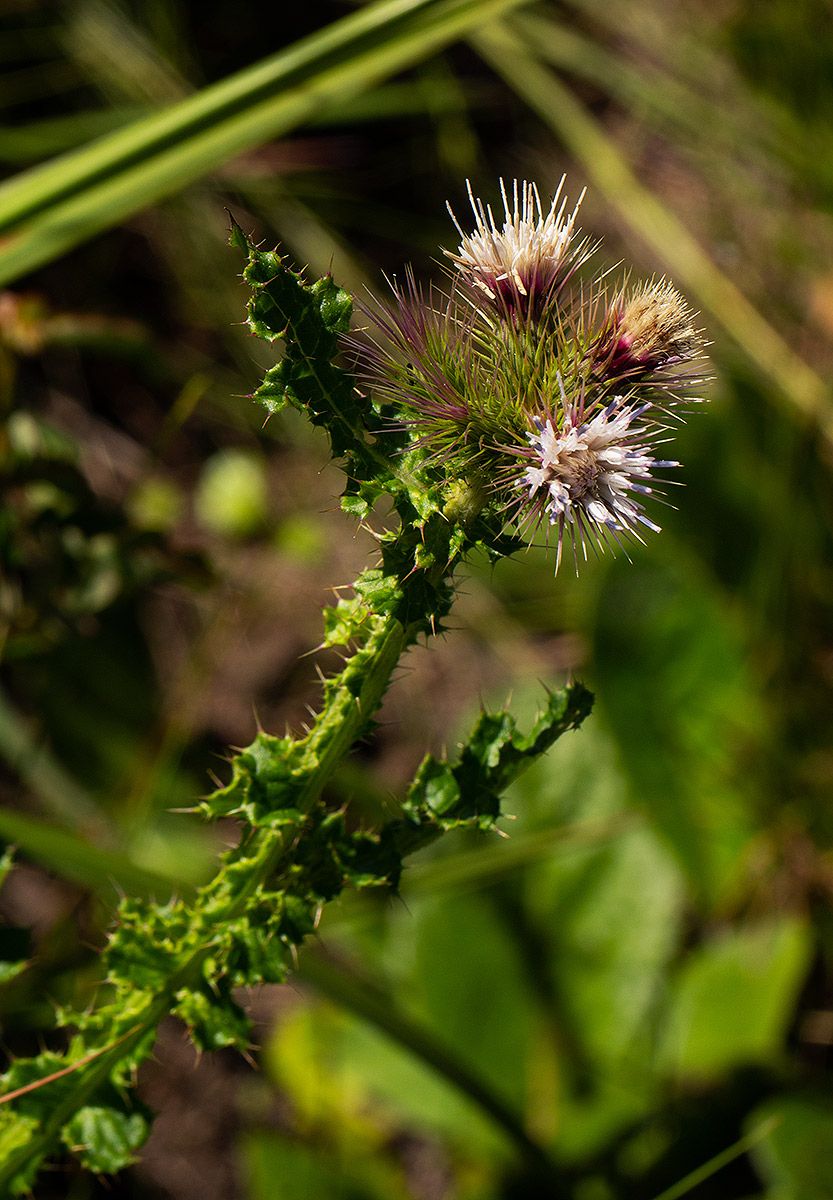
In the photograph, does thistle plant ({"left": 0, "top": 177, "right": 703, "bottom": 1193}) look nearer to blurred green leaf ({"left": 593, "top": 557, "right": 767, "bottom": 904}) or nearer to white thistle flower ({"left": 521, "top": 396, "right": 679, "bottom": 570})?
white thistle flower ({"left": 521, "top": 396, "right": 679, "bottom": 570})

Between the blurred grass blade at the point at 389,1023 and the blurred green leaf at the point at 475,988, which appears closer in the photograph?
the blurred grass blade at the point at 389,1023

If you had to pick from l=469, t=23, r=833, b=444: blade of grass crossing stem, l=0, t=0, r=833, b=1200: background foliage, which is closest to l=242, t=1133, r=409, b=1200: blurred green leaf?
l=0, t=0, r=833, b=1200: background foliage

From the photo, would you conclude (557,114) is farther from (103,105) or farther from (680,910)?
(680,910)

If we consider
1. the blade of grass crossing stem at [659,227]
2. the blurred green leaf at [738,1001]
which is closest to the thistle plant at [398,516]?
the blurred green leaf at [738,1001]

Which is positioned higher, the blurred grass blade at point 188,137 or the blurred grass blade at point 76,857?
the blurred grass blade at point 188,137

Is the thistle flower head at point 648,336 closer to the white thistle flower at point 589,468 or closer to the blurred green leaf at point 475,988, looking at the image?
the white thistle flower at point 589,468

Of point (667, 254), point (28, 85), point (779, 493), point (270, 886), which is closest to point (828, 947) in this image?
point (779, 493)

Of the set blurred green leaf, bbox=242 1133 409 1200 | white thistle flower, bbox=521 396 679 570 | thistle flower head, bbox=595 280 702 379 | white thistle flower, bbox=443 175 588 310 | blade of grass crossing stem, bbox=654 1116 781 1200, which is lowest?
blade of grass crossing stem, bbox=654 1116 781 1200
